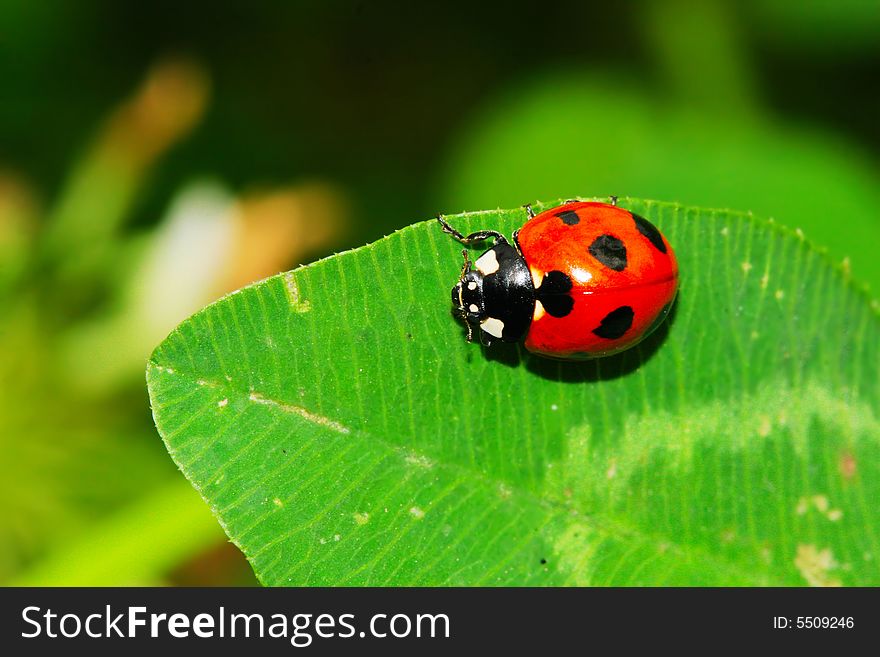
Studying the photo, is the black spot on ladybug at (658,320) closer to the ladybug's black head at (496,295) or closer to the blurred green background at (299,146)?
the ladybug's black head at (496,295)

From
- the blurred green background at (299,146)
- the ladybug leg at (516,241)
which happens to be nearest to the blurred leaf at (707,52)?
the blurred green background at (299,146)

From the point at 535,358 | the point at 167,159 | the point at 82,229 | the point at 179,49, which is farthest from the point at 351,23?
the point at 535,358

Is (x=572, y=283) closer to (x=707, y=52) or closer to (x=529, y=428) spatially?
(x=529, y=428)

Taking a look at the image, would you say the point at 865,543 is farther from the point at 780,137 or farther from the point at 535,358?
the point at 780,137

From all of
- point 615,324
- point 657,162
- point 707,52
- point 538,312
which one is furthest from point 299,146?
point 615,324

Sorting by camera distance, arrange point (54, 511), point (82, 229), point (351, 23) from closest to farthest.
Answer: point (54, 511)
point (82, 229)
point (351, 23)

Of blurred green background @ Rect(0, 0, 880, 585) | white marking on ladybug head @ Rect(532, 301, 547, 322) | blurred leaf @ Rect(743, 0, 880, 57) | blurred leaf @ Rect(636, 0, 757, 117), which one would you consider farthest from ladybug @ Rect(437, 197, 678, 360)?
blurred leaf @ Rect(743, 0, 880, 57)

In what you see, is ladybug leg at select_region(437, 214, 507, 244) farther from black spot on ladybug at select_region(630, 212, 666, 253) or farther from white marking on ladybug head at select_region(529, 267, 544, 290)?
black spot on ladybug at select_region(630, 212, 666, 253)
